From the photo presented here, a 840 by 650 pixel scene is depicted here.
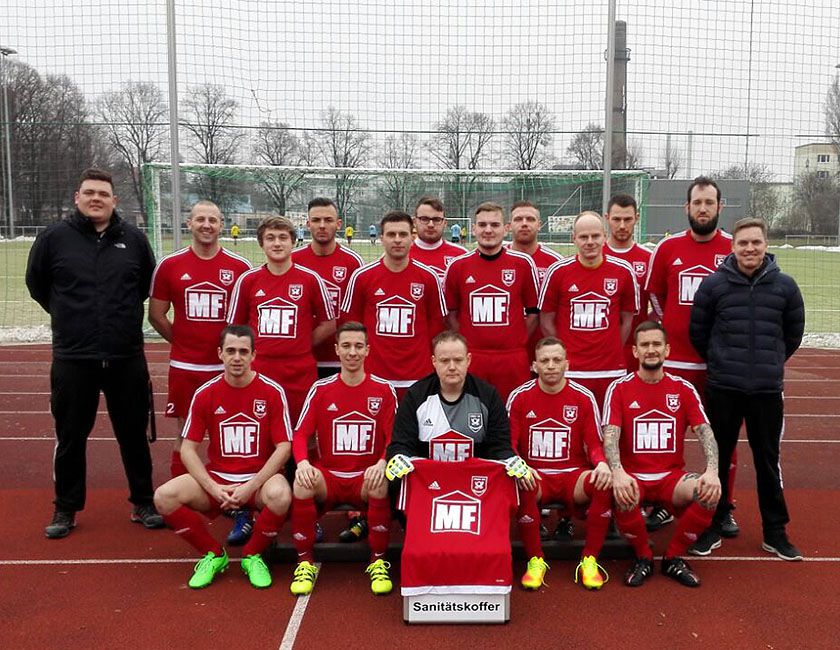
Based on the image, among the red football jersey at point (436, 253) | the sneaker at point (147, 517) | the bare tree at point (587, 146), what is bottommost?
the sneaker at point (147, 517)

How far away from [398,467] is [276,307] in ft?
4.89

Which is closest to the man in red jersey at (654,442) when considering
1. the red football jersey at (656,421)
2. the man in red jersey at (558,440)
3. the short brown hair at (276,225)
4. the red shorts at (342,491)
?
the red football jersey at (656,421)

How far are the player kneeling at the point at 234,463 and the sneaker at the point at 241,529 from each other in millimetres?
359

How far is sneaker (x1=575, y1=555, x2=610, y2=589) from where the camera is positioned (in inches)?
147

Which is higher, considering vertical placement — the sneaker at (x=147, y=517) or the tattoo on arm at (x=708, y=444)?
the tattoo on arm at (x=708, y=444)

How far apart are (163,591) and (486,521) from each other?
170cm

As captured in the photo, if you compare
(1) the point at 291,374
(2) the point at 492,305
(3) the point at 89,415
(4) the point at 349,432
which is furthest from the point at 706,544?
(3) the point at 89,415

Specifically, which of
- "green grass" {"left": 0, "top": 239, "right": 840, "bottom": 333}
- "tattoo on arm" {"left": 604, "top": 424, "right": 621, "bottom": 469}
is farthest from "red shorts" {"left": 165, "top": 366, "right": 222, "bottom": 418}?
"green grass" {"left": 0, "top": 239, "right": 840, "bottom": 333}

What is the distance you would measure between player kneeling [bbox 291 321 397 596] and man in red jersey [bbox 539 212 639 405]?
1288 millimetres

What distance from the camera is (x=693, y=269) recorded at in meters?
4.62

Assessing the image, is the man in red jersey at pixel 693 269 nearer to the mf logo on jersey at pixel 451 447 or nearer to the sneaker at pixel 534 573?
the sneaker at pixel 534 573

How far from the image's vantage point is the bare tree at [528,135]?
9.59 m

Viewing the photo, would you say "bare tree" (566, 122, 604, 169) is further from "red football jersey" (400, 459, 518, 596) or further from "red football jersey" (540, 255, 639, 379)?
"red football jersey" (400, 459, 518, 596)

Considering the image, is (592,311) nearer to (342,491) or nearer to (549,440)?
(549,440)
